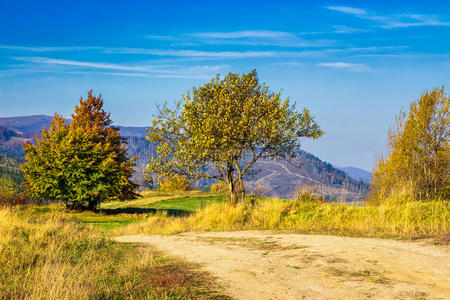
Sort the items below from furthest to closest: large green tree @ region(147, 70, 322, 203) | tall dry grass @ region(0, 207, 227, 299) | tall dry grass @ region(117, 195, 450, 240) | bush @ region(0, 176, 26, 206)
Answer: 1. bush @ region(0, 176, 26, 206)
2. large green tree @ region(147, 70, 322, 203)
3. tall dry grass @ region(117, 195, 450, 240)
4. tall dry grass @ region(0, 207, 227, 299)

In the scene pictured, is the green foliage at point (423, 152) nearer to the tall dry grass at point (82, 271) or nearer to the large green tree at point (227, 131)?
the large green tree at point (227, 131)

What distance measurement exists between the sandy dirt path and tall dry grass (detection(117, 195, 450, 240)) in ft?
6.40

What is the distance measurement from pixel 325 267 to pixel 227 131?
1375 cm

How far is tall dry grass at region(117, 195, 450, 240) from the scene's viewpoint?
13.9m

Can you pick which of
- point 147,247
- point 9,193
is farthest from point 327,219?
point 9,193

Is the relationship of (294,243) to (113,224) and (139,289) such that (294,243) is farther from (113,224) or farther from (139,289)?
(113,224)

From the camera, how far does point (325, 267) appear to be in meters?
9.05

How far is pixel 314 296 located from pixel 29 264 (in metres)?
7.04

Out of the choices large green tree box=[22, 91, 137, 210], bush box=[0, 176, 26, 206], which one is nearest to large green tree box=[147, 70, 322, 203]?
large green tree box=[22, 91, 137, 210]

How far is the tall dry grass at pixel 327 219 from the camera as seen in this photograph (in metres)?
13.9

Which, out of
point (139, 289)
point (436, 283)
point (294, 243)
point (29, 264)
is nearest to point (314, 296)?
point (436, 283)

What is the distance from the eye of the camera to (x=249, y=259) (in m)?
10.0

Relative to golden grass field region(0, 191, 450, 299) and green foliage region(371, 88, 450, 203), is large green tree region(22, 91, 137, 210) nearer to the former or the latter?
golden grass field region(0, 191, 450, 299)

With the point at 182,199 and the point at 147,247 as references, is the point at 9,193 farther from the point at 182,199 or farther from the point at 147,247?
the point at 147,247
